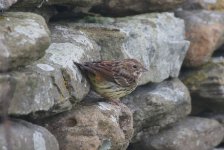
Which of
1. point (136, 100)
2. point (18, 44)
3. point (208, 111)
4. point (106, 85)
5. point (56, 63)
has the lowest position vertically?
point (208, 111)

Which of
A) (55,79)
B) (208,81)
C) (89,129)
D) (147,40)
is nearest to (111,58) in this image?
(147,40)

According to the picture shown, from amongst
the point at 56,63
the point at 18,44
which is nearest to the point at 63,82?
the point at 56,63

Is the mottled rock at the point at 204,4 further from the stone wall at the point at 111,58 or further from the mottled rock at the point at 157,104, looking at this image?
the mottled rock at the point at 157,104

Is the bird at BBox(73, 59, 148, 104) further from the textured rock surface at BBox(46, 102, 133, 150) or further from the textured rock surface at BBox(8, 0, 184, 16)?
the textured rock surface at BBox(8, 0, 184, 16)

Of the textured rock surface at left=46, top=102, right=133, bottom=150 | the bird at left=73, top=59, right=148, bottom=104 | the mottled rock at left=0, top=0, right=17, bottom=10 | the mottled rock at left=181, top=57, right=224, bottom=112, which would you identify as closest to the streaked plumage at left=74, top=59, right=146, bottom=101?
the bird at left=73, top=59, right=148, bottom=104

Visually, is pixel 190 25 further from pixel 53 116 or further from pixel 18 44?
pixel 18 44

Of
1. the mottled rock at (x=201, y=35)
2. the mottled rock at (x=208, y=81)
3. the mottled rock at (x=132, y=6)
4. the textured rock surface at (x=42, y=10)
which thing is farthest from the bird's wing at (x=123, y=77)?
the mottled rock at (x=208, y=81)
